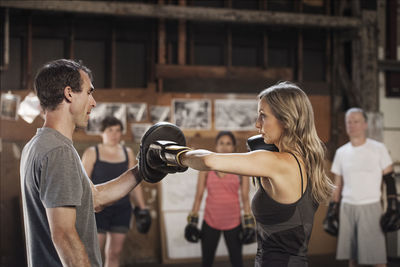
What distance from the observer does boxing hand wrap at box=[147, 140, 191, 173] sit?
7.50 feet

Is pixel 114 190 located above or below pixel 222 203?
above

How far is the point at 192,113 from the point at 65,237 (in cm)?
472

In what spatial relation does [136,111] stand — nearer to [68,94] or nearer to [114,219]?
[114,219]

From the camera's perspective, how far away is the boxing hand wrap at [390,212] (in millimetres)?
4840

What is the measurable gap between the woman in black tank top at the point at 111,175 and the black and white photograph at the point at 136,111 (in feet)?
4.62

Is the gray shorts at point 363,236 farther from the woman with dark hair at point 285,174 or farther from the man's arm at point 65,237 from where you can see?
the man's arm at point 65,237

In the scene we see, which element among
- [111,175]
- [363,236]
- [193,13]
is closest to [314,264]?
[363,236]

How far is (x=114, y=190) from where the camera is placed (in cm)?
234

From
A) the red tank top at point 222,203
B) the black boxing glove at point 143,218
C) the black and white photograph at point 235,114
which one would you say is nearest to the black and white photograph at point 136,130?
the black and white photograph at point 235,114

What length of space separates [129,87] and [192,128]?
940 mm

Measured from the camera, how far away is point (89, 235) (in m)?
1.85

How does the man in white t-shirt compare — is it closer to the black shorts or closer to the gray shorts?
the gray shorts

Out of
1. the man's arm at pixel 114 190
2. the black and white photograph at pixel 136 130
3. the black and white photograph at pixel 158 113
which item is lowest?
the man's arm at pixel 114 190

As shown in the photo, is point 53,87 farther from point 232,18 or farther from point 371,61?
point 371,61
